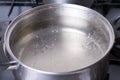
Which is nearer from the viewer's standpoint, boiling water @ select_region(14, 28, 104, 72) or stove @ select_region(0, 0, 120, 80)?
boiling water @ select_region(14, 28, 104, 72)

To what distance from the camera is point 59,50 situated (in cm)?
62

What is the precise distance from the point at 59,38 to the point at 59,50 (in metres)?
0.05

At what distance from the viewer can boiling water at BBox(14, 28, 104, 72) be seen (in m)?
0.56

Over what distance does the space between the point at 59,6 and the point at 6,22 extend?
7.7 inches

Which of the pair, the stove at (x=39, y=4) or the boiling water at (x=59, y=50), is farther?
the stove at (x=39, y=4)

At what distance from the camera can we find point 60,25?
26.8 inches

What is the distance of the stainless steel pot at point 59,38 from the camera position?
562mm

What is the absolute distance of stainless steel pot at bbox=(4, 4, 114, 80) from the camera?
56cm

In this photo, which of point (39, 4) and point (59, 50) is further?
point (39, 4)

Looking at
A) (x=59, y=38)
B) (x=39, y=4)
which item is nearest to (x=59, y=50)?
(x=59, y=38)

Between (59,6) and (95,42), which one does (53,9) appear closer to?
(59,6)

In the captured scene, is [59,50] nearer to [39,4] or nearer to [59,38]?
[59,38]

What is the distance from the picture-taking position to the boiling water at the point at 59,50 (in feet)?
1.85

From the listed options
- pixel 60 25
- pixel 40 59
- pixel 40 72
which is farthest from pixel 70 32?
pixel 40 72
